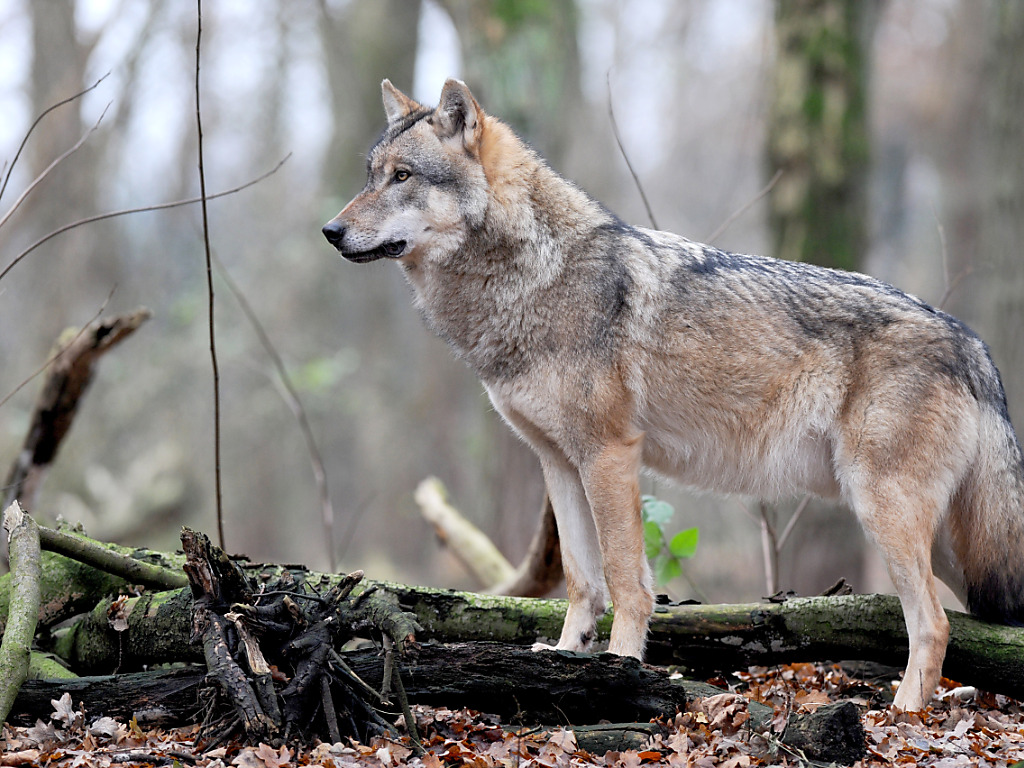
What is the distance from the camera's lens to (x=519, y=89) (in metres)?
8.71

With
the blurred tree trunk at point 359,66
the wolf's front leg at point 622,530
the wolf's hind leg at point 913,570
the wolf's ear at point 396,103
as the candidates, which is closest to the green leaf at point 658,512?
the wolf's front leg at point 622,530

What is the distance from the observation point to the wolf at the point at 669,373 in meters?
4.22

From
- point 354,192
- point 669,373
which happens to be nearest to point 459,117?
point 669,373

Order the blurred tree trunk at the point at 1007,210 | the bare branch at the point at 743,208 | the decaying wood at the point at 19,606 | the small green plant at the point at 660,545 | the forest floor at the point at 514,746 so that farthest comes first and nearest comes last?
the blurred tree trunk at the point at 1007,210, the bare branch at the point at 743,208, the small green plant at the point at 660,545, the decaying wood at the point at 19,606, the forest floor at the point at 514,746

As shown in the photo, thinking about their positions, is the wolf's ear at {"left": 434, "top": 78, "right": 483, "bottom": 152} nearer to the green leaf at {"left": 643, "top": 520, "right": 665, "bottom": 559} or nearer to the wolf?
the wolf

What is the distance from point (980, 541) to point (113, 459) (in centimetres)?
1573

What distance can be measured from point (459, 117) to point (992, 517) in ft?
11.4

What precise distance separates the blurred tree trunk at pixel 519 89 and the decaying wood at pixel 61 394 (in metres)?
4.18

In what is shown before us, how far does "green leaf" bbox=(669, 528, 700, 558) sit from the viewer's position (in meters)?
5.28

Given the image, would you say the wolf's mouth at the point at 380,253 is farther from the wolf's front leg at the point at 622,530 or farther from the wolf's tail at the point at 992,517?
the wolf's tail at the point at 992,517

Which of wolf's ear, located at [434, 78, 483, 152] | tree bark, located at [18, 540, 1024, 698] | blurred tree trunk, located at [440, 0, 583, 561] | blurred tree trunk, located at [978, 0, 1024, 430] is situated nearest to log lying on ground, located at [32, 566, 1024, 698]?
tree bark, located at [18, 540, 1024, 698]

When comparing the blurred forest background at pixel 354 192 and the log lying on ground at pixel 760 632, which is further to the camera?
the blurred forest background at pixel 354 192

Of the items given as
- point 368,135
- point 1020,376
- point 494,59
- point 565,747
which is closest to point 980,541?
point 565,747

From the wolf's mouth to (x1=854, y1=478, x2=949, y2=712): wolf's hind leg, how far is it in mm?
2664
